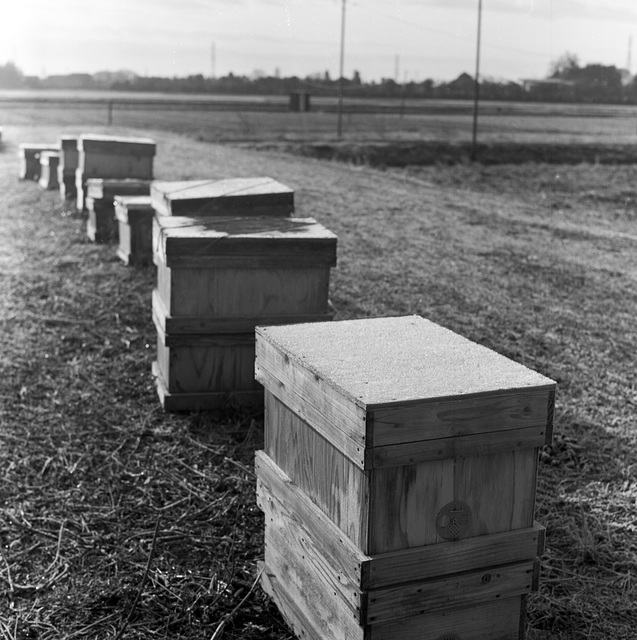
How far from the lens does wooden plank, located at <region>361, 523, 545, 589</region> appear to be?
2.78 metres

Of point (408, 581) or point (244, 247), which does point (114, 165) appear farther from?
point (408, 581)

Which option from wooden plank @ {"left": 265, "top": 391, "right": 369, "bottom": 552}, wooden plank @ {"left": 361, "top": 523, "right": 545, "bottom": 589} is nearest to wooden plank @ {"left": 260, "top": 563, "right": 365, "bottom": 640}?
wooden plank @ {"left": 361, "top": 523, "right": 545, "bottom": 589}

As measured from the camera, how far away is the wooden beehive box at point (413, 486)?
9.02 ft

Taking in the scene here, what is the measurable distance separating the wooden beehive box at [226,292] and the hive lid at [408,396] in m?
2.02

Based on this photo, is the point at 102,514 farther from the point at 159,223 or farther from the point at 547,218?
the point at 547,218

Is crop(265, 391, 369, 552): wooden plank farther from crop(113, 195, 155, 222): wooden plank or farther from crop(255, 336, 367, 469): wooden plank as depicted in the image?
crop(113, 195, 155, 222): wooden plank

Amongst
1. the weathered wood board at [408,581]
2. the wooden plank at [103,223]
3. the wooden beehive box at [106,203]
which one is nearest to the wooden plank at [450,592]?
the weathered wood board at [408,581]

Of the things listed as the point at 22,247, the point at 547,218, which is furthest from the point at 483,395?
the point at 547,218

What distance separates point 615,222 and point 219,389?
32.5 feet

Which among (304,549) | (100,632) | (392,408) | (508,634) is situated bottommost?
(100,632)

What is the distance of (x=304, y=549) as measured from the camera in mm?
3203

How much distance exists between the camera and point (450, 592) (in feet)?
9.50

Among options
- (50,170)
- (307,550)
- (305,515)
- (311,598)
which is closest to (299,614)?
(311,598)

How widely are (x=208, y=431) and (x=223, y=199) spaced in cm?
160
